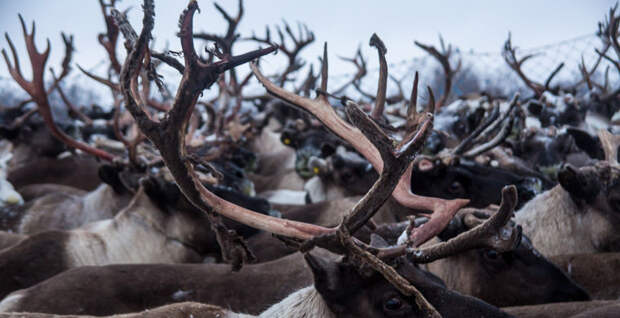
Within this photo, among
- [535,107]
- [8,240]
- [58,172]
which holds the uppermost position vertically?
[535,107]

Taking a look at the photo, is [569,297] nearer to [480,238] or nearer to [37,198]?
[480,238]

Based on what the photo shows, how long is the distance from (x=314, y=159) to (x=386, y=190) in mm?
4226

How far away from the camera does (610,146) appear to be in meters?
3.35

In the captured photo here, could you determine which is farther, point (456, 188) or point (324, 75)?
point (456, 188)

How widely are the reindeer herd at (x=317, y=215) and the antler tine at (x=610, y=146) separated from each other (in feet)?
0.05

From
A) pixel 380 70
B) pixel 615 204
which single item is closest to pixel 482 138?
pixel 615 204

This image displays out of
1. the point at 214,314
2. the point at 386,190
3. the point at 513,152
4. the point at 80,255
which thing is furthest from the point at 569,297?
the point at 513,152

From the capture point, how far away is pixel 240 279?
109 inches

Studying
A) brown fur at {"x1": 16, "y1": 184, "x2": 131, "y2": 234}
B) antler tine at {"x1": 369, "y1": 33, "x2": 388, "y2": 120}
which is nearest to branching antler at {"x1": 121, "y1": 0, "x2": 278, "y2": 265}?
antler tine at {"x1": 369, "y1": 33, "x2": 388, "y2": 120}

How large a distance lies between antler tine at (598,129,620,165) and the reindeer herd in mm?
17

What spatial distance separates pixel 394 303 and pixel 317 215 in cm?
277

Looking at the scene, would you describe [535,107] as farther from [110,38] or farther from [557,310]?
[110,38]

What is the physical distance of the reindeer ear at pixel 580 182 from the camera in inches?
122

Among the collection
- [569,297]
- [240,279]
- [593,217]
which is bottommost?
[240,279]
